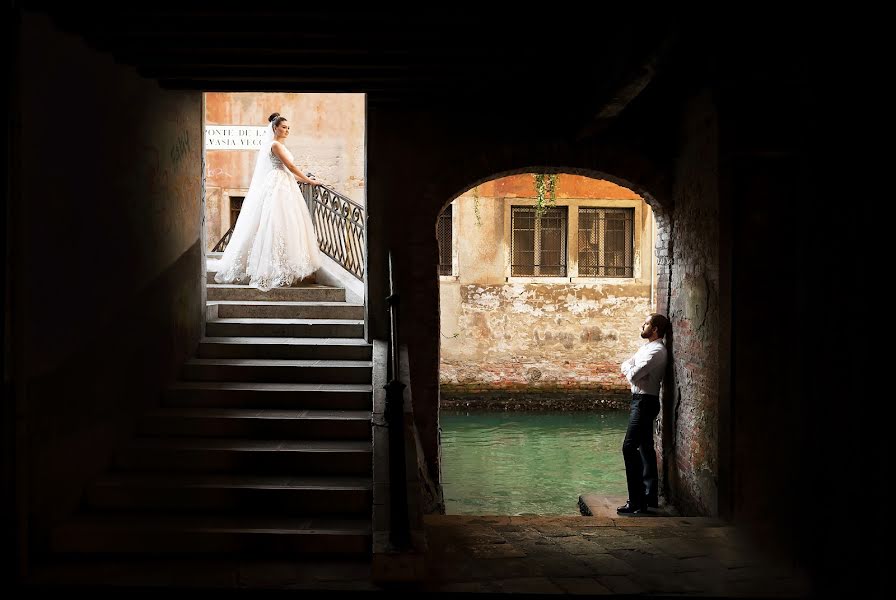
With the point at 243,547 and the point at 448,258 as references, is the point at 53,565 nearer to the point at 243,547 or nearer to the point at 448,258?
the point at 243,547

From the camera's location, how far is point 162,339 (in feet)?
20.6

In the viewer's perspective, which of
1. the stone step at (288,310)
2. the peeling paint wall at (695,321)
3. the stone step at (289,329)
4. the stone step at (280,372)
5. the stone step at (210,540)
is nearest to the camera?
the stone step at (210,540)

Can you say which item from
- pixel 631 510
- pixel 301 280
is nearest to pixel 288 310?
pixel 301 280

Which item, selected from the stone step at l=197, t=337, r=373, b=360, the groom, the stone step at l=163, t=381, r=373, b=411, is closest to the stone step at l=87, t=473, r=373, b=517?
the stone step at l=163, t=381, r=373, b=411

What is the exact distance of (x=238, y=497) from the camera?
5082 mm

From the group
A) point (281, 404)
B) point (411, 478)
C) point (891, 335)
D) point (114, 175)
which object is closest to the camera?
point (891, 335)

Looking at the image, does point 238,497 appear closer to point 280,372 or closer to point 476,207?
point 280,372

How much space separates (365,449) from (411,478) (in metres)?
0.77

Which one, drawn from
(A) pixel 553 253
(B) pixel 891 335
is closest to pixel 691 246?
(B) pixel 891 335

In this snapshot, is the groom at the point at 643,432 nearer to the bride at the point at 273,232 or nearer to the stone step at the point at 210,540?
the stone step at the point at 210,540

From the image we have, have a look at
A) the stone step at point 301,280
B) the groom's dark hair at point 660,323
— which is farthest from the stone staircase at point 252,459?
the groom's dark hair at point 660,323

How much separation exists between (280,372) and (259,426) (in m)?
0.79

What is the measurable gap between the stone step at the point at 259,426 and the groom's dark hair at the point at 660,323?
258 cm

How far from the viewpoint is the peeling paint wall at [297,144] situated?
14016 mm
